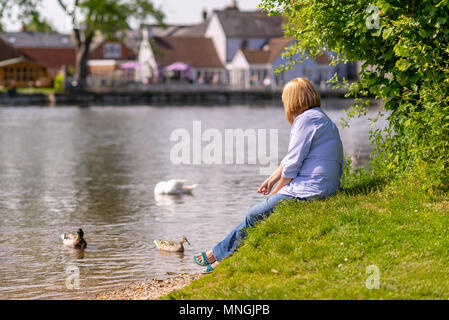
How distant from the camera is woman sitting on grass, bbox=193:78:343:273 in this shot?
737cm

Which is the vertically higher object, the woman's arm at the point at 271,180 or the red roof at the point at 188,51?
the red roof at the point at 188,51

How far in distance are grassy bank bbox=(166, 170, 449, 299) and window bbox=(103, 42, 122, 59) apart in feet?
306

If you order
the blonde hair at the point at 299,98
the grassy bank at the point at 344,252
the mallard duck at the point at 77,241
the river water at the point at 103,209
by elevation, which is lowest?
the river water at the point at 103,209

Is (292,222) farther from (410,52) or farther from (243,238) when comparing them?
(410,52)

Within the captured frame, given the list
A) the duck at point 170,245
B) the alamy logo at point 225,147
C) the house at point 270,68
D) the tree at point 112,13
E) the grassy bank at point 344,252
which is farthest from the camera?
the house at point 270,68

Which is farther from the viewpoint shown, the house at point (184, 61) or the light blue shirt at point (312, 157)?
the house at point (184, 61)

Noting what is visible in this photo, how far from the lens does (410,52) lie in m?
7.64

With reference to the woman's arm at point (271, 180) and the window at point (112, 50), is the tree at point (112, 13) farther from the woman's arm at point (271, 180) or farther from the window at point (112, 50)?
the woman's arm at point (271, 180)

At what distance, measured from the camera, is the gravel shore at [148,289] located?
7.14 metres

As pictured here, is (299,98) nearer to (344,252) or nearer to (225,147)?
(344,252)

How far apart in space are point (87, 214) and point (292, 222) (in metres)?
6.76

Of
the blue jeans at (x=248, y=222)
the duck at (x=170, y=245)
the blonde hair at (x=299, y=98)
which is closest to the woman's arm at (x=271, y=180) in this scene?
the blue jeans at (x=248, y=222)

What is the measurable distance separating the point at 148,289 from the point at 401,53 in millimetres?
3490

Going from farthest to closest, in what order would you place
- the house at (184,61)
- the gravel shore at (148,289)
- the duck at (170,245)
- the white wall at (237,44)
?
the white wall at (237,44) → the house at (184,61) → the duck at (170,245) → the gravel shore at (148,289)
